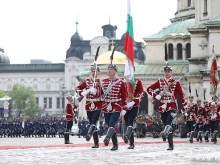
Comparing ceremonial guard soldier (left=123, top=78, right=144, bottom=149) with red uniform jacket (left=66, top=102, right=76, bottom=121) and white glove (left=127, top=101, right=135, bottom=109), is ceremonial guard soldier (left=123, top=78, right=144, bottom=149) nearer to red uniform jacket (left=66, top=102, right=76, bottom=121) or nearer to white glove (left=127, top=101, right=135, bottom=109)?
white glove (left=127, top=101, right=135, bottom=109)

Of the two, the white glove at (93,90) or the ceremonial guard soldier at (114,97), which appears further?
the white glove at (93,90)

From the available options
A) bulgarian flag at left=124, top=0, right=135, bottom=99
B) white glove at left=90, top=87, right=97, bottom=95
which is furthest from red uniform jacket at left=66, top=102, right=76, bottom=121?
white glove at left=90, top=87, right=97, bottom=95

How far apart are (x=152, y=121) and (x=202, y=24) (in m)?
27.3

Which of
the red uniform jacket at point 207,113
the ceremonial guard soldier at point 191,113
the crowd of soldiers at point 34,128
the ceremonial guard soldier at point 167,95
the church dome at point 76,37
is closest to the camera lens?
the ceremonial guard soldier at point 167,95

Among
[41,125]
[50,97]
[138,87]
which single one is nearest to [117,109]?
[138,87]

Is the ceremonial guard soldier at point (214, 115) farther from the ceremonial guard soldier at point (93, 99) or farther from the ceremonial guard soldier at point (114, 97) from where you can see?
the ceremonial guard soldier at point (114, 97)

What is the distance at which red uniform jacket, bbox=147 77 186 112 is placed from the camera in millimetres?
20703

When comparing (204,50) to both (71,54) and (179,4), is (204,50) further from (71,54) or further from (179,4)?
(71,54)

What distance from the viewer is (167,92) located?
819 inches

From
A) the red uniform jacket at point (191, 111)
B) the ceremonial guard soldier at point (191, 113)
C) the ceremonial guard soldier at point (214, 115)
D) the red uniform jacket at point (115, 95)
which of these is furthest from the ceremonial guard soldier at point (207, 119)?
the red uniform jacket at point (115, 95)

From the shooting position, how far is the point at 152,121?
48594 millimetres

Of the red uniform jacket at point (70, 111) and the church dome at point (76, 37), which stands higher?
the church dome at point (76, 37)

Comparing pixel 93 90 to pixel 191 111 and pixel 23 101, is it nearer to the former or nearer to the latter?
pixel 191 111

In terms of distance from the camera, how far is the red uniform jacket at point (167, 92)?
20.7 m
